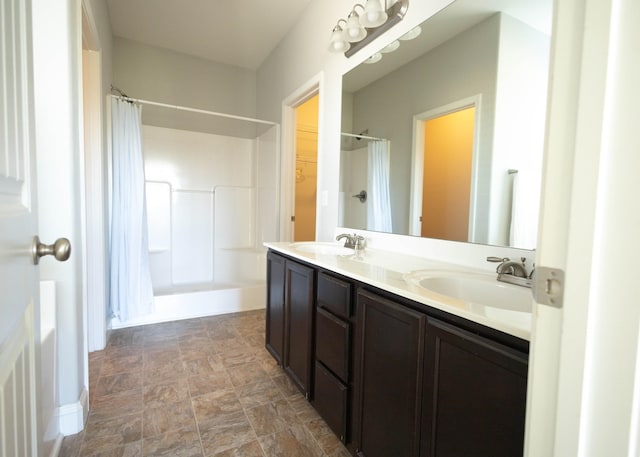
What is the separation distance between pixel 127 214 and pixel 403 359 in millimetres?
2501

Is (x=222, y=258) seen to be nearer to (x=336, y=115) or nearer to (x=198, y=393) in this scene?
(x=198, y=393)

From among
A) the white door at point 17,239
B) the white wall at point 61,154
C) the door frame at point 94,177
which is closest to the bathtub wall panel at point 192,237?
the door frame at point 94,177

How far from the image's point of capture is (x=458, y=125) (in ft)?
4.64

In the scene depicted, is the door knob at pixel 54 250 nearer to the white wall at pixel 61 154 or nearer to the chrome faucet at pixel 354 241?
the white wall at pixel 61 154

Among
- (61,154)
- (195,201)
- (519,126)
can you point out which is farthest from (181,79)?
(519,126)

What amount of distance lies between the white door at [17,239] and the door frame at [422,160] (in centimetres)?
140

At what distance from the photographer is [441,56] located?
4.81 ft

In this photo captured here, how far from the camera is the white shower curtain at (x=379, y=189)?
183 centimetres

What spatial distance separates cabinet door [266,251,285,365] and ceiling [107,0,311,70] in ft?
6.77

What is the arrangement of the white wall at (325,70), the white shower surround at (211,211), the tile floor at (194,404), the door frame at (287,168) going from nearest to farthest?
the tile floor at (194,404)
the white wall at (325,70)
the door frame at (287,168)
the white shower surround at (211,211)

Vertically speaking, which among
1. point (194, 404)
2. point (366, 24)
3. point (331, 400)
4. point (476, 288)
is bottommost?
point (194, 404)

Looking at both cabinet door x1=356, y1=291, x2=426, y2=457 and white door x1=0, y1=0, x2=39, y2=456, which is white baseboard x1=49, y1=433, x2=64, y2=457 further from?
cabinet door x1=356, y1=291, x2=426, y2=457

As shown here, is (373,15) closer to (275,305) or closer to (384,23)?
(384,23)

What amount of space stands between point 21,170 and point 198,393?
5.23 feet
